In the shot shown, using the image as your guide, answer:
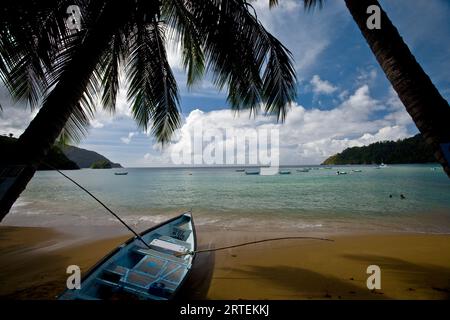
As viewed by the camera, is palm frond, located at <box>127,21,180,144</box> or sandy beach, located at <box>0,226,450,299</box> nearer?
sandy beach, located at <box>0,226,450,299</box>

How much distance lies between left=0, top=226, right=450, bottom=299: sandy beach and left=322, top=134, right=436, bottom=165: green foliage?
2768 inches

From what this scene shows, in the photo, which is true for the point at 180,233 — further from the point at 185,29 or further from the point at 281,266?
the point at 185,29

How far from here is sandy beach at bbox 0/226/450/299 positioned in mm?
4074

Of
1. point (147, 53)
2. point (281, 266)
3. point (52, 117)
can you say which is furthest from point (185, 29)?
point (281, 266)

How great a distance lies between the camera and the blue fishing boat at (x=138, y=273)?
3.21 metres

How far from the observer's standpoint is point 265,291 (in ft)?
13.5

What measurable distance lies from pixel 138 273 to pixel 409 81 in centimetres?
421

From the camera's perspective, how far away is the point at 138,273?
3721 mm

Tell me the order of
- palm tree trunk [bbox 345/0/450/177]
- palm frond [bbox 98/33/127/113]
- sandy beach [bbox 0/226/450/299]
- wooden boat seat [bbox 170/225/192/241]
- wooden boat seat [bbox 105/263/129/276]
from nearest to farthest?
palm tree trunk [bbox 345/0/450/177]
wooden boat seat [bbox 105/263/129/276]
sandy beach [bbox 0/226/450/299]
palm frond [bbox 98/33/127/113]
wooden boat seat [bbox 170/225/192/241]

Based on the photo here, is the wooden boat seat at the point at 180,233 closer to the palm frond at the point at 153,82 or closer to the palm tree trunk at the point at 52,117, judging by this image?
the palm frond at the point at 153,82

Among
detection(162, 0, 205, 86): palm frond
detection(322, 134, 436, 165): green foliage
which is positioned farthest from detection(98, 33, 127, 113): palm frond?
detection(322, 134, 436, 165): green foliage

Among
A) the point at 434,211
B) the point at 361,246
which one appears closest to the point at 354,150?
the point at 434,211

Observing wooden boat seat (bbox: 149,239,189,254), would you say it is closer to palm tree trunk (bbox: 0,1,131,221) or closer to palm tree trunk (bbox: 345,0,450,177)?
palm tree trunk (bbox: 0,1,131,221)

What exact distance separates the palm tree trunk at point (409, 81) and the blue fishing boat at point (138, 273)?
3.31 meters
